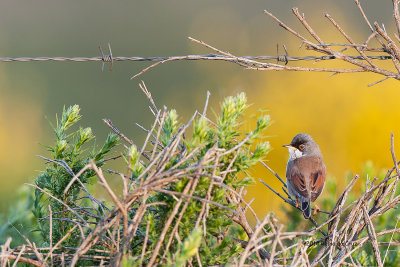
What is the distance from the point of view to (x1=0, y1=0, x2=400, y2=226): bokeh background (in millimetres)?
7453

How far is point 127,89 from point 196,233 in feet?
38.3

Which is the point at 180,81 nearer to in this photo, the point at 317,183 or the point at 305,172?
the point at 305,172

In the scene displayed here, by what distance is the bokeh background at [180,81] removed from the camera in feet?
24.5

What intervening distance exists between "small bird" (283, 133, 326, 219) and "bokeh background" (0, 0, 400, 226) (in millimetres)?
414

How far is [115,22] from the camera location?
18.0m

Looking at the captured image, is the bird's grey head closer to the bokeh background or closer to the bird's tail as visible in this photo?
the bird's tail

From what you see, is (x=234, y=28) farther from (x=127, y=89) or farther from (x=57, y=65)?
(x=57, y=65)

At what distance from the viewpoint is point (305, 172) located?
4.89 meters

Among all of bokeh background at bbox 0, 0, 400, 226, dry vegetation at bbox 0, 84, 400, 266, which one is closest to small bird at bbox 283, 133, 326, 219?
bokeh background at bbox 0, 0, 400, 226

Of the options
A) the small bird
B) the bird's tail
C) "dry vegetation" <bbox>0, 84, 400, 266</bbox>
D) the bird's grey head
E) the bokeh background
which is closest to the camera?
"dry vegetation" <bbox>0, 84, 400, 266</bbox>

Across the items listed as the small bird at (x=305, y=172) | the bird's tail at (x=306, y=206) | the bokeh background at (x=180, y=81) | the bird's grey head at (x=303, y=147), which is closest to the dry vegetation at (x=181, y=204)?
the bokeh background at (x=180, y=81)

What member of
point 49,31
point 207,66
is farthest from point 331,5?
point 49,31

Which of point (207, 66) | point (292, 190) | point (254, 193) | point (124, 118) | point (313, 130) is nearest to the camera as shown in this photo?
point (292, 190)

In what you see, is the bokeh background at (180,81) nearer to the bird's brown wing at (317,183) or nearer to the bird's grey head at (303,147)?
the bird's brown wing at (317,183)
